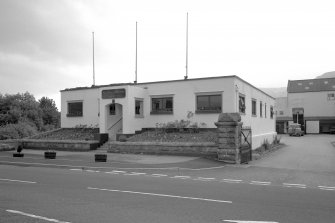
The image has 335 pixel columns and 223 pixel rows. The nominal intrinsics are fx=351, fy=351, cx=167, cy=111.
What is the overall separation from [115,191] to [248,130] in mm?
14199

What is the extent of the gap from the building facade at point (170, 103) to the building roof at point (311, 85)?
57842mm

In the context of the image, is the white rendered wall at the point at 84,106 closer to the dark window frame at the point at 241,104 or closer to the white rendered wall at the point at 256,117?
the dark window frame at the point at 241,104

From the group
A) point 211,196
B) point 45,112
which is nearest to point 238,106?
point 211,196

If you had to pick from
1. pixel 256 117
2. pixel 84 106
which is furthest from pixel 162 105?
pixel 256 117

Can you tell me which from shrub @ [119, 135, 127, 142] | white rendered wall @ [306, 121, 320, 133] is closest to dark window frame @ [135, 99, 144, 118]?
shrub @ [119, 135, 127, 142]

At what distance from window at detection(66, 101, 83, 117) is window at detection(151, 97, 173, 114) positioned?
7811 mm

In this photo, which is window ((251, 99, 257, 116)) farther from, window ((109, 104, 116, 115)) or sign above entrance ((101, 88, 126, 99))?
window ((109, 104, 116, 115))

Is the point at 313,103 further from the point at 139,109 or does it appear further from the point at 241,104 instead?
the point at 139,109

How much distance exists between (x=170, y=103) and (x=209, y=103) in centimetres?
338

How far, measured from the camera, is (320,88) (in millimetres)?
82875

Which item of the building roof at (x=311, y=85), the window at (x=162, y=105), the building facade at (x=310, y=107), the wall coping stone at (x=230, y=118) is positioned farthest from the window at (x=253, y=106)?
the building roof at (x=311, y=85)

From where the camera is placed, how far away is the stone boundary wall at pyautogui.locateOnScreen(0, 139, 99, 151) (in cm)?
2645

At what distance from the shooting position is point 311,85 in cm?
8538

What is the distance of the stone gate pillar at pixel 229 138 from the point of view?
1978cm
